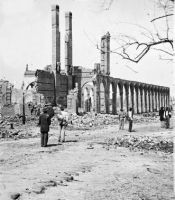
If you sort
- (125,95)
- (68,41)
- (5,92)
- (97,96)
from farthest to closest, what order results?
(125,95)
(97,96)
(68,41)
(5,92)

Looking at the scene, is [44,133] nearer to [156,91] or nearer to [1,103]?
[1,103]

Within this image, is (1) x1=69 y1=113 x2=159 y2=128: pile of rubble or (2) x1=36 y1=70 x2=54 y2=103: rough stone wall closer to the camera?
(1) x1=69 y1=113 x2=159 y2=128: pile of rubble

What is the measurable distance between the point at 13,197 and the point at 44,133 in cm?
582

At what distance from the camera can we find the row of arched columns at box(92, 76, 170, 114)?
3997 cm

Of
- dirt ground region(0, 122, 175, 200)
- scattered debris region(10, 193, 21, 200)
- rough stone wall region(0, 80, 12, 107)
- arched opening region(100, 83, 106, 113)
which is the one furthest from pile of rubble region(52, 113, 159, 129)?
scattered debris region(10, 193, 21, 200)

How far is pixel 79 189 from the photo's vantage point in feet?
18.5

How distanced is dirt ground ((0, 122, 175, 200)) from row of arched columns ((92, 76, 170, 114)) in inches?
1153

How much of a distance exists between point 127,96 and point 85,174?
4402cm

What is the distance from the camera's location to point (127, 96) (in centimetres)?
5041

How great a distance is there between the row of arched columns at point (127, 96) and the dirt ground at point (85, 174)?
29288 mm

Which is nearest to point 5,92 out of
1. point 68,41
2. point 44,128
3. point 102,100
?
point 68,41

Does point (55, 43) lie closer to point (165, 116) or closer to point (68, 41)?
point (68, 41)

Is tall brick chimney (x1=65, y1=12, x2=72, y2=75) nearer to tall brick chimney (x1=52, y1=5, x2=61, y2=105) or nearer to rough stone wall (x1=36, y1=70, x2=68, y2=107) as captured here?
rough stone wall (x1=36, y1=70, x2=68, y2=107)

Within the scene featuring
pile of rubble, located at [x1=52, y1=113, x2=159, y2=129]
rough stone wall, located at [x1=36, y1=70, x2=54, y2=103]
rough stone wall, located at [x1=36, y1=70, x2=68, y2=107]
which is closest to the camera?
pile of rubble, located at [x1=52, y1=113, x2=159, y2=129]
